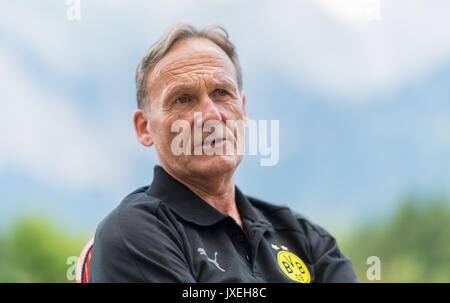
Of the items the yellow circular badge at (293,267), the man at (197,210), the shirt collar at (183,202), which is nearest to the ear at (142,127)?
the man at (197,210)

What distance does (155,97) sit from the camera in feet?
5.52

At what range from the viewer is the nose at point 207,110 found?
5.25 feet

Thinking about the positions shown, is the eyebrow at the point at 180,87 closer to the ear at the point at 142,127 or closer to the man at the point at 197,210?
the man at the point at 197,210

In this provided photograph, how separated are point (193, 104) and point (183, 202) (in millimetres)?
332

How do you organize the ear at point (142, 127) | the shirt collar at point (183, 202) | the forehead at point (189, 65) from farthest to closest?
the ear at point (142, 127) < the forehead at point (189, 65) < the shirt collar at point (183, 202)

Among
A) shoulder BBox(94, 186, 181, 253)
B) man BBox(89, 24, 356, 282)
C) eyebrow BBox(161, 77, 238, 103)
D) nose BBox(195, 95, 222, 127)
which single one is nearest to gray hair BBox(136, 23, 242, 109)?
man BBox(89, 24, 356, 282)

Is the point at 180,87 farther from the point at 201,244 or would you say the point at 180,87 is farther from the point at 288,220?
the point at 288,220

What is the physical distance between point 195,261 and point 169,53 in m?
0.73

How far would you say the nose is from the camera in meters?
1.60

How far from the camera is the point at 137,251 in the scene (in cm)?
132

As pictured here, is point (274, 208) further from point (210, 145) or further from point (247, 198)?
point (210, 145)

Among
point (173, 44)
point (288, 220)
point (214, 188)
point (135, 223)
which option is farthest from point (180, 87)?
point (288, 220)
